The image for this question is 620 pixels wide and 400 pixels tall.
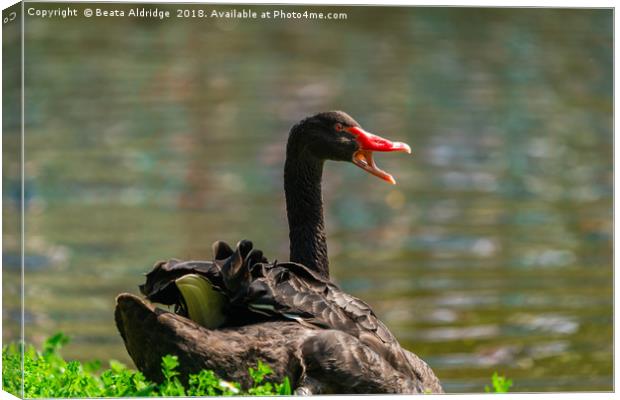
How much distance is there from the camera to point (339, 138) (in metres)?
5.67

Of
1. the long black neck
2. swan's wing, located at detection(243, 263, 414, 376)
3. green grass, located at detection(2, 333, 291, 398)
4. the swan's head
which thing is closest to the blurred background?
green grass, located at detection(2, 333, 291, 398)

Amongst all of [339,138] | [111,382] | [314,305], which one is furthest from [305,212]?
[111,382]

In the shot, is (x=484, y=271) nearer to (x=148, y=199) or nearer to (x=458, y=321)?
(x=458, y=321)

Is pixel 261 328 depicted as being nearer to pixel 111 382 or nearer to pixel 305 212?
pixel 111 382

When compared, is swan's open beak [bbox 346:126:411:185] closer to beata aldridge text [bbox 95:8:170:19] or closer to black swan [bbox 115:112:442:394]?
black swan [bbox 115:112:442:394]

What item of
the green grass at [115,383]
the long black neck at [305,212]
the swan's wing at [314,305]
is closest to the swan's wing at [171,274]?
the swan's wing at [314,305]

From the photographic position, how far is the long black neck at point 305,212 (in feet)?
19.1

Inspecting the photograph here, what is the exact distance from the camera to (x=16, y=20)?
15.6 ft

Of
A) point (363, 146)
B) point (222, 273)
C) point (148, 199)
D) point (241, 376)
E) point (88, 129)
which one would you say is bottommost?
point (241, 376)

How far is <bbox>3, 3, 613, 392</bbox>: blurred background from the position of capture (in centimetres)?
743

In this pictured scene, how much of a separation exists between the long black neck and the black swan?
0.69m

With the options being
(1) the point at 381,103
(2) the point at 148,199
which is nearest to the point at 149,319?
(2) the point at 148,199

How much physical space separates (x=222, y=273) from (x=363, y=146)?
1178 mm

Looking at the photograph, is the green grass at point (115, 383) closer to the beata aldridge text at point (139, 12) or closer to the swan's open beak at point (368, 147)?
the swan's open beak at point (368, 147)
